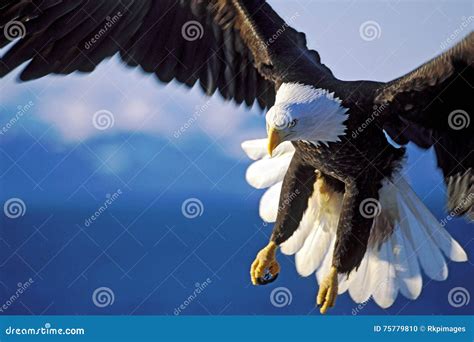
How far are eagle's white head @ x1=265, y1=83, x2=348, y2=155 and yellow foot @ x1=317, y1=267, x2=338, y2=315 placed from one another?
515 mm

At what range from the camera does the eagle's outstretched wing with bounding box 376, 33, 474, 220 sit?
3.17 m

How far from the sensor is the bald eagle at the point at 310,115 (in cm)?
338

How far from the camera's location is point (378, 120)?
11.2 feet

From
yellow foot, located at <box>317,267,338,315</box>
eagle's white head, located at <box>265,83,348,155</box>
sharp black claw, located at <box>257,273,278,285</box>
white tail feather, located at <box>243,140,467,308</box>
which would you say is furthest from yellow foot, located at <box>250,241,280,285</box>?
eagle's white head, located at <box>265,83,348,155</box>

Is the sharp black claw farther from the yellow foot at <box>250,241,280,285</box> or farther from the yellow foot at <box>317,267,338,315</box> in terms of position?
the yellow foot at <box>317,267,338,315</box>

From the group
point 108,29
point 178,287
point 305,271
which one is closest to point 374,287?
point 305,271

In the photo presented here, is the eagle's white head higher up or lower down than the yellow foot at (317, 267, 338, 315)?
higher up

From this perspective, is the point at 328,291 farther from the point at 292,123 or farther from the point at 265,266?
the point at 292,123

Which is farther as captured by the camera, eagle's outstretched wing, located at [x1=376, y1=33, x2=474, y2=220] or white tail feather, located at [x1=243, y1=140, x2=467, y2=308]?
white tail feather, located at [x1=243, y1=140, x2=467, y2=308]

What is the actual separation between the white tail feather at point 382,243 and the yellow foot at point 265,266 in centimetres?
13

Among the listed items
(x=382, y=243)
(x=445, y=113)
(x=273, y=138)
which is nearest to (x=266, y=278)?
(x=382, y=243)

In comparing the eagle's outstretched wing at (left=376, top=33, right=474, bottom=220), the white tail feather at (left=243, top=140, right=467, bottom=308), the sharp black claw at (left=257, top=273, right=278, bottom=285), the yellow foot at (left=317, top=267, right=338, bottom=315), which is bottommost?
the sharp black claw at (left=257, top=273, right=278, bottom=285)
